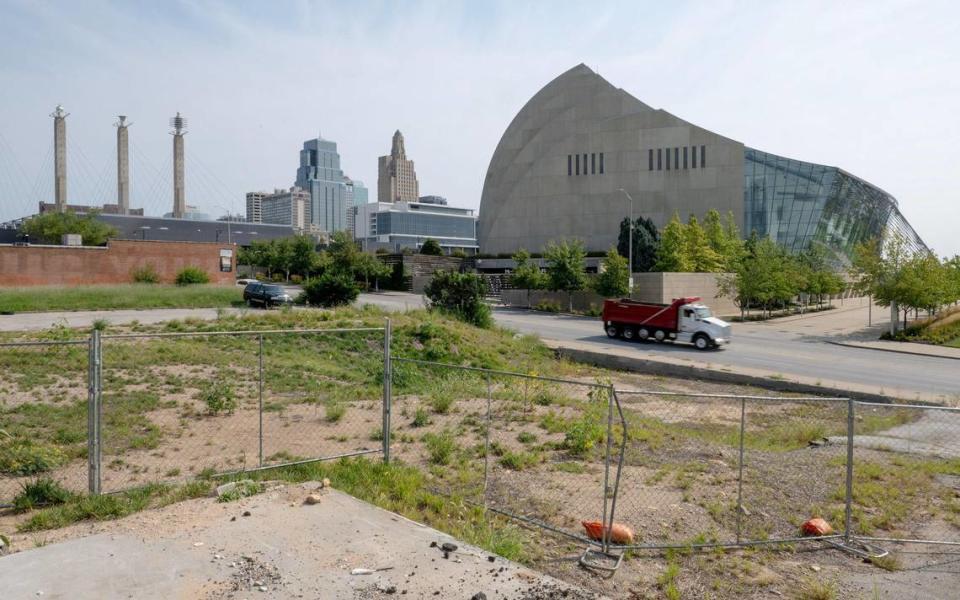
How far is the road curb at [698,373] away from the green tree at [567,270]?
2269 centimetres

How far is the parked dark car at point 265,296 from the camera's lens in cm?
4259

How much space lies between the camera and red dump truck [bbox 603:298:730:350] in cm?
3228

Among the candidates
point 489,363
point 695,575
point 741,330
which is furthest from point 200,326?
point 741,330

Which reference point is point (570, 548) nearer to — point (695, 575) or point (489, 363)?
point (695, 575)

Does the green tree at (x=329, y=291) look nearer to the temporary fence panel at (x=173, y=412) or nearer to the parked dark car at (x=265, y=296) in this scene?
the parked dark car at (x=265, y=296)

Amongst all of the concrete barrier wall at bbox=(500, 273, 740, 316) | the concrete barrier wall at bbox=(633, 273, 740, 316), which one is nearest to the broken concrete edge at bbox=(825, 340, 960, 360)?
the concrete barrier wall at bbox=(633, 273, 740, 316)

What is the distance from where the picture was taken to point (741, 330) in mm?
42469

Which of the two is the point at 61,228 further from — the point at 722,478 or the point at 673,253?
the point at 722,478

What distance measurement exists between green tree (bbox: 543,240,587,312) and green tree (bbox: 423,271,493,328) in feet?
66.3

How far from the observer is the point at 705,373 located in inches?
987

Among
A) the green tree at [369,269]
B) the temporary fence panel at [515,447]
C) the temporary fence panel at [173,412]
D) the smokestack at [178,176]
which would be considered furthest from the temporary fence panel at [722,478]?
the smokestack at [178,176]

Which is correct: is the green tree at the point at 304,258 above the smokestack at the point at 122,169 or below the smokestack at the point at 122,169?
below

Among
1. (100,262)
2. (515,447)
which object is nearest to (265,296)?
(100,262)

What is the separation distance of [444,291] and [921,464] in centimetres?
2375
